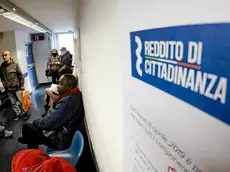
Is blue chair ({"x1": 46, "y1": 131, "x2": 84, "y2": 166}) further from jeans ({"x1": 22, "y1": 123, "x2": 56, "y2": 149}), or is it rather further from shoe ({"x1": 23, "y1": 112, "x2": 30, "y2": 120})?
shoe ({"x1": 23, "y1": 112, "x2": 30, "y2": 120})

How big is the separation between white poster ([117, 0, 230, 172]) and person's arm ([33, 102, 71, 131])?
67.6 inches

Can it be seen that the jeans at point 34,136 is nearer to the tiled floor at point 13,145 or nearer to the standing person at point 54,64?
the tiled floor at point 13,145

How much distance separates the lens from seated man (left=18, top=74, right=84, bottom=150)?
2178 millimetres

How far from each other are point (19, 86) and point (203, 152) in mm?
4518

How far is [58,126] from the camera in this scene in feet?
7.26

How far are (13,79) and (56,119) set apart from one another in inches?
100

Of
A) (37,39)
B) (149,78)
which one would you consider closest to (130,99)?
(149,78)

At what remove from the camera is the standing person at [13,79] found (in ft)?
13.3

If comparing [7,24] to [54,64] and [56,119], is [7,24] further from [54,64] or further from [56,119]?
[56,119]

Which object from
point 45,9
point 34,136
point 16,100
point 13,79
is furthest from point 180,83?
point 16,100

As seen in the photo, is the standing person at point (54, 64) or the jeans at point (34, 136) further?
the standing person at point (54, 64)

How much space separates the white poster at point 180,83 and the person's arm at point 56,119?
1.72 metres

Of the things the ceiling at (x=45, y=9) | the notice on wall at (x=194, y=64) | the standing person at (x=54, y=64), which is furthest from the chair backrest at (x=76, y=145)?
the standing person at (x=54, y=64)

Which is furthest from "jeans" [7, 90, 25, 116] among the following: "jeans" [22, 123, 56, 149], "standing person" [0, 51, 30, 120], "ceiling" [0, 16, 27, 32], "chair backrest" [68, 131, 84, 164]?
"chair backrest" [68, 131, 84, 164]
